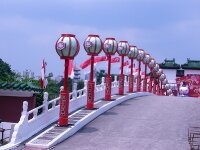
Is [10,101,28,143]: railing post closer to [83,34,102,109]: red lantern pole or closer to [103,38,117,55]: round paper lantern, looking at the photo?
[83,34,102,109]: red lantern pole

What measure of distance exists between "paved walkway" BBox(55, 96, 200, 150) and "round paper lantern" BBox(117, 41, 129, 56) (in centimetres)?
371

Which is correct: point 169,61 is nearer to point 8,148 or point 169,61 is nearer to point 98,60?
point 98,60

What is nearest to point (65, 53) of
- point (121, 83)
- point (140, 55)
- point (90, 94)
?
point (90, 94)

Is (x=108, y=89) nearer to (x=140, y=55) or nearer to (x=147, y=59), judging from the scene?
(x=140, y=55)

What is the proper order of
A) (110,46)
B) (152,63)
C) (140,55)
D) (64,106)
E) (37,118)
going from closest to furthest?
(37,118) → (64,106) → (110,46) → (140,55) → (152,63)

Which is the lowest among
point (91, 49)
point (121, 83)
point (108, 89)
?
point (108, 89)

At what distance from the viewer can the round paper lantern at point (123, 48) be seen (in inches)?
1091

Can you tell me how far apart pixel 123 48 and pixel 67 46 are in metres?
10.4

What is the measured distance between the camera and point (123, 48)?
91.0 ft

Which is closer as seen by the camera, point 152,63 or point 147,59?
point 147,59

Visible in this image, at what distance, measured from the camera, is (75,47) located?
1791 cm

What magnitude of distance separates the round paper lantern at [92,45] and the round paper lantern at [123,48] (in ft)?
19.6

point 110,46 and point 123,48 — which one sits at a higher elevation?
point 123,48

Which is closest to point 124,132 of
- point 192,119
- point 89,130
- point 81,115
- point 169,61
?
point 89,130
